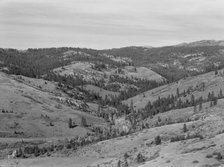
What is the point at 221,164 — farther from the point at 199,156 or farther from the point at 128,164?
the point at 128,164

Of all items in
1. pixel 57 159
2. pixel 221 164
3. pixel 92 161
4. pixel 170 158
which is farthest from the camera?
pixel 57 159

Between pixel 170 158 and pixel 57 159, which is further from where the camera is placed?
pixel 57 159

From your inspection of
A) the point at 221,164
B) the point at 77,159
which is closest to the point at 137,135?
the point at 77,159

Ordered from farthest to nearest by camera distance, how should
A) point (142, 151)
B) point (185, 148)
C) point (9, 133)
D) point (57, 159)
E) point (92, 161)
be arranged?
point (9, 133) → point (57, 159) → point (92, 161) → point (142, 151) → point (185, 148)

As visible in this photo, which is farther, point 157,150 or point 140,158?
point 157,150

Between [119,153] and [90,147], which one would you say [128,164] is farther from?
[90,147]

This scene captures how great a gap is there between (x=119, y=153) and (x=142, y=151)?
43.6 feet

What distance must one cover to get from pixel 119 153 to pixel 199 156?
1669 inches

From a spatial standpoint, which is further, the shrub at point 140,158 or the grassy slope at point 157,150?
the shrub at point 140,158

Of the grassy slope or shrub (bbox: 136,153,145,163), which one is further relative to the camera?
shrub (bbox: 136,153,145,163)

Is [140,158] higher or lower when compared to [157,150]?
lower

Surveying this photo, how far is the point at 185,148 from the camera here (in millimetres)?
84750

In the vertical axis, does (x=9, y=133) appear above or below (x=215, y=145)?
below

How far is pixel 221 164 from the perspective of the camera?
64.1 meters
